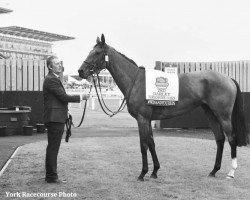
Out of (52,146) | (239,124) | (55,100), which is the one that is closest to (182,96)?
(239,124)

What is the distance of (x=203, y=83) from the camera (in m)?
7.91

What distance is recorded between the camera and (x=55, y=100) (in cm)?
726

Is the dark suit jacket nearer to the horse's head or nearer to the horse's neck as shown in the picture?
the horse's head

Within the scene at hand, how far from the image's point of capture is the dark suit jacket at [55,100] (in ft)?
23.6

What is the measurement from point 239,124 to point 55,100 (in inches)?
129

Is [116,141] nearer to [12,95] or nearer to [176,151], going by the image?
[176,151]

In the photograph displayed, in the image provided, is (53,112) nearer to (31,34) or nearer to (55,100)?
(55,100)

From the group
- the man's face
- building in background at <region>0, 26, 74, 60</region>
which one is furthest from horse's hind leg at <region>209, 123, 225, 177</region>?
building in background at <region>0, 26, 74, 60</region>

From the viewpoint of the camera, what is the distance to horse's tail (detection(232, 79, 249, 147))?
781 cm

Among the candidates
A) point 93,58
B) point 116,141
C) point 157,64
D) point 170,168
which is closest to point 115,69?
point 93,58

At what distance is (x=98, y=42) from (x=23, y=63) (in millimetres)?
11093

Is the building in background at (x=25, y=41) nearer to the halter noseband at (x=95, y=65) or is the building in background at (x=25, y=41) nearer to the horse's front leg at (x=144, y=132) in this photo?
the halter noseband at (x=95, y=65)

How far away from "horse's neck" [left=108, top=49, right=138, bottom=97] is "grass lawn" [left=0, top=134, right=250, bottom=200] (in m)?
1.59

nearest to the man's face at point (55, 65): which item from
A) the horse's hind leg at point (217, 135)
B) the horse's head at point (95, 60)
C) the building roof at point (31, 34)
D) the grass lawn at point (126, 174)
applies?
the horse's head at point (95, 60)
